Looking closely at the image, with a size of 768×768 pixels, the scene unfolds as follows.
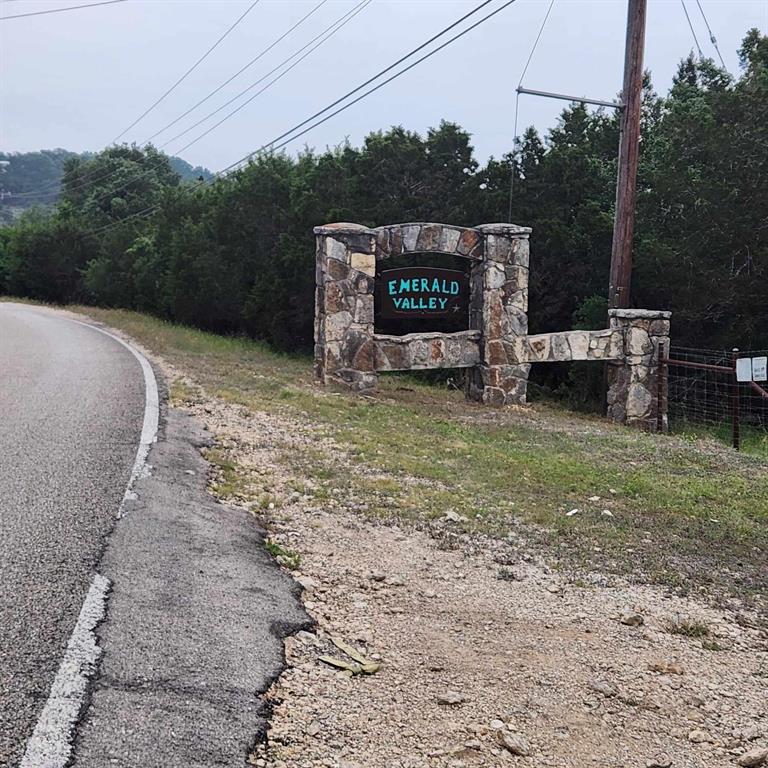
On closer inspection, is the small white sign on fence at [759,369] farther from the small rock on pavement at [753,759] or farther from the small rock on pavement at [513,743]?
the small rock on pavement at [513,743]

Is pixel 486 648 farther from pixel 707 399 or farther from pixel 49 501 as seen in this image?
pixel 707 399

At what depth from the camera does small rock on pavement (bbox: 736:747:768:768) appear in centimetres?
336

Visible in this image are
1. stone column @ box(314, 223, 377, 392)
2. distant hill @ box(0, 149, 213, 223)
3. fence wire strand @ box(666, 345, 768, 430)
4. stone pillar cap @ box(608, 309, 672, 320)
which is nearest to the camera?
stone column @ box(314, 223, 377, 392)

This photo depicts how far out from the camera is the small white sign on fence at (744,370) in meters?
10.7

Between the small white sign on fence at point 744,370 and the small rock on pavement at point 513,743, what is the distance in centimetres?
841

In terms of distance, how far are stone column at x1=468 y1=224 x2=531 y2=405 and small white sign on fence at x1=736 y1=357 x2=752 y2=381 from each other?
400cm

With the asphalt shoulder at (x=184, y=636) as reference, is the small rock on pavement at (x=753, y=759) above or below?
below

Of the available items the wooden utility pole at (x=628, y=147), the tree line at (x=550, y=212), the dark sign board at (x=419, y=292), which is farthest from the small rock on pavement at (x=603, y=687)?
the tree line at (x=550, y=212)

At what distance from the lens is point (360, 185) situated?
2159 cm

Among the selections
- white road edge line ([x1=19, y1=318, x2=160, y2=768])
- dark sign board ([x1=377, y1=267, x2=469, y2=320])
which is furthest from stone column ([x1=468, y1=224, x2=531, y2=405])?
white road edge line ([x1=19, y1=318, x2=160, y2=768])

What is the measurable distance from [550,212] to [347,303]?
7.31 meters

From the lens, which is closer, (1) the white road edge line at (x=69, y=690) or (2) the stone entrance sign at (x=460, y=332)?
(1) the white road edge line at (x=69, y=690)

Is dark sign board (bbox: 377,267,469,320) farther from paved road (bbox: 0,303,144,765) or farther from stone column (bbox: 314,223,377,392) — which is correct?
paved road (bbox: 0,303,144,765)

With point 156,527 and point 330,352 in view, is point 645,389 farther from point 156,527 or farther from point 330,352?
point 156,527
